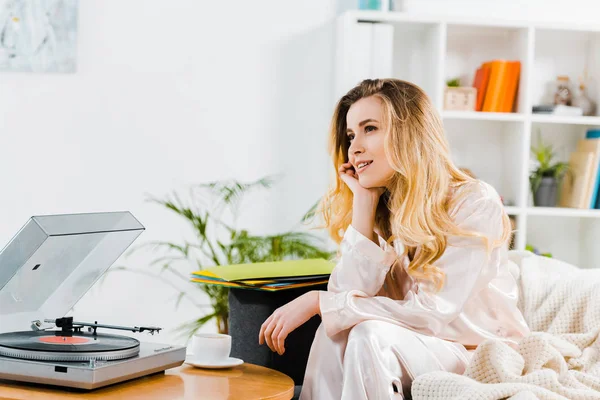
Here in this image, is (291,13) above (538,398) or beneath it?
above

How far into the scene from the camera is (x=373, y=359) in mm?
1574

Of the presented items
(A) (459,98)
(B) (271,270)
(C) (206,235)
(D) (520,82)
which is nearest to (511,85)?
(D) (520,82)

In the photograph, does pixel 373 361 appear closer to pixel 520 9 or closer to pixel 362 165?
Result: pixel 362 165

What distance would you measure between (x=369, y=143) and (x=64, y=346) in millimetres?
845

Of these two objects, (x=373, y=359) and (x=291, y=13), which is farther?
(x=291, y=13)

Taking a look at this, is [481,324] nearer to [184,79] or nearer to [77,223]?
[77,223]

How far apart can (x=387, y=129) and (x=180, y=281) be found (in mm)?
1694

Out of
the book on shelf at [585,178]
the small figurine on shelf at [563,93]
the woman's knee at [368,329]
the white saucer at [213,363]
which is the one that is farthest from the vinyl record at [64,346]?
the small figurine on shelf at [563,93]

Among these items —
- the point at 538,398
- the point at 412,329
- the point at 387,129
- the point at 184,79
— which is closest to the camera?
the point at 538,398

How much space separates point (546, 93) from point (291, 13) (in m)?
1.15

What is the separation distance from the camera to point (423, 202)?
1.82 meters

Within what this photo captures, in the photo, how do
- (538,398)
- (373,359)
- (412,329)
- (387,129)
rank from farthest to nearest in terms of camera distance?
(387,129) → (412,329) → (373,359) → (538,398)

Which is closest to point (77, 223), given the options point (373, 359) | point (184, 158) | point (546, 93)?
point (373, 359)

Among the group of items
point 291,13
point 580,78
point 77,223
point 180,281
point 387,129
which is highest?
point 291,13
